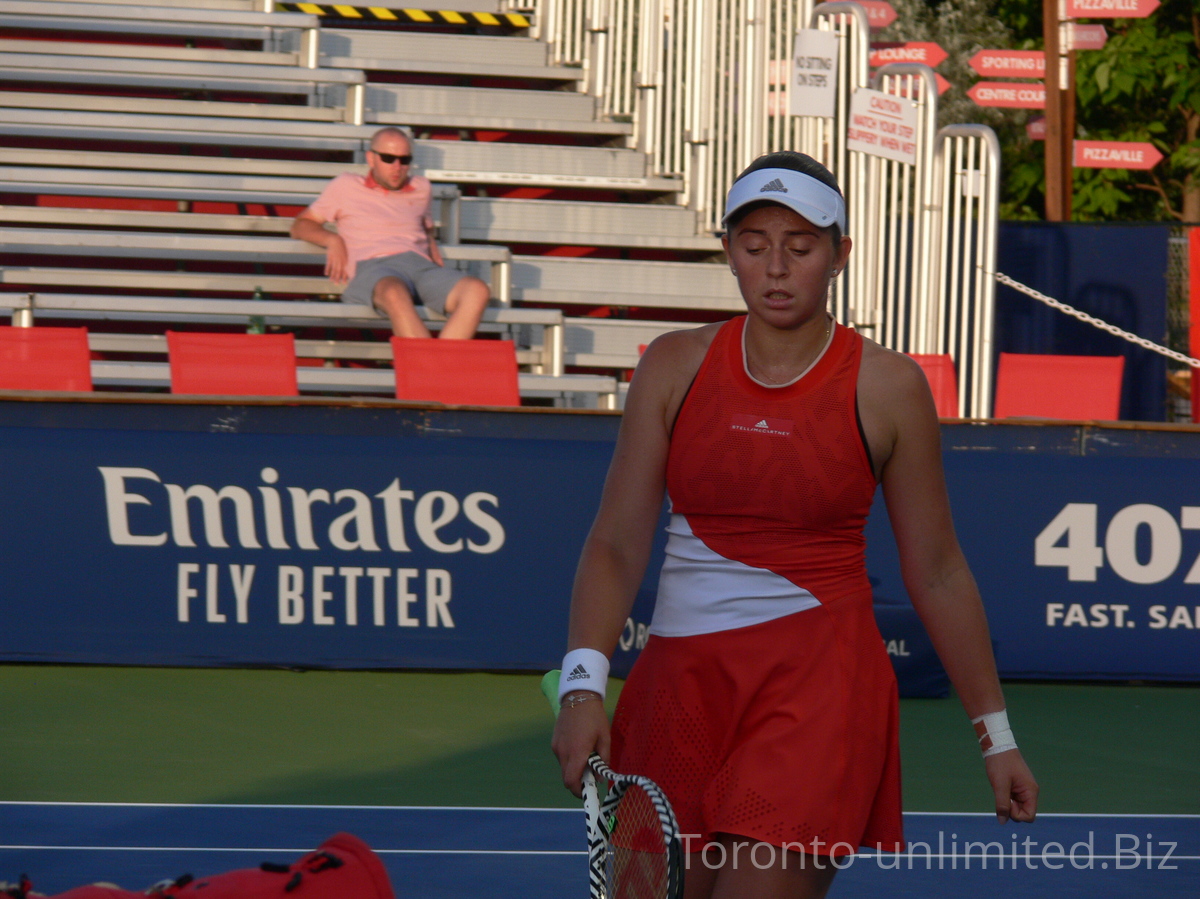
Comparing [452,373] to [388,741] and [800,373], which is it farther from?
[800,373]

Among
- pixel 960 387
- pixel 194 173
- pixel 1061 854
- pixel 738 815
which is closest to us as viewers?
pixel 738 815

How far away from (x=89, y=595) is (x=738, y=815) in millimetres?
5822

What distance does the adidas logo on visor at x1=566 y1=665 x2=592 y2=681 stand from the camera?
3004 mm

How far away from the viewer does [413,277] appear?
12.4 meters

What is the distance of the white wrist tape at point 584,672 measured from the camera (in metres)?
3.00

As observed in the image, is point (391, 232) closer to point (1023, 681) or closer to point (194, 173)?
point (194, 173)

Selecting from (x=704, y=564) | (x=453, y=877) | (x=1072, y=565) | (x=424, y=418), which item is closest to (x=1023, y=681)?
(x=1072, y=565)

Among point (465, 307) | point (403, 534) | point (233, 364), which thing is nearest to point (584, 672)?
point (403, 534)

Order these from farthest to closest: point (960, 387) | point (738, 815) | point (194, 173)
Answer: point (194, 173)
point (960, 387)
point (738, 815)

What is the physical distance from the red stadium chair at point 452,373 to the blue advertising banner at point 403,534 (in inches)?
72.2

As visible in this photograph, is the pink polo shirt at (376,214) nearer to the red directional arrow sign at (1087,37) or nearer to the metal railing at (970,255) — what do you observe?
the metal railing at (970,255)

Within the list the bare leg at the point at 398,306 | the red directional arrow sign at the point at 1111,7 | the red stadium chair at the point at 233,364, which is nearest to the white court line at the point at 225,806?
the red stadium chair at the point at 233,364

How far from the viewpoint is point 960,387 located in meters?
11.9

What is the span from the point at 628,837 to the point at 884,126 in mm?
9539
